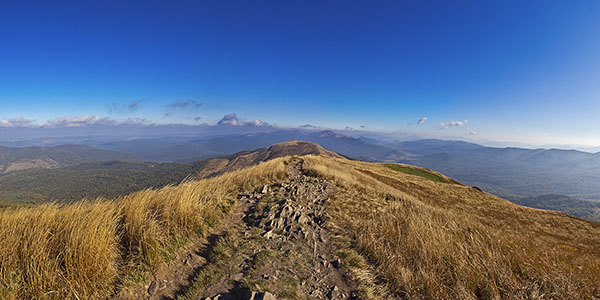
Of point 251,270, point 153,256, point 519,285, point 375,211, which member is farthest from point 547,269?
point 153,256

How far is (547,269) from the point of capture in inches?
164

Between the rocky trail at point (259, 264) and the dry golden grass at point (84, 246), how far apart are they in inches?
17.3

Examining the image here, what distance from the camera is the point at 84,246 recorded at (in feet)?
10.6

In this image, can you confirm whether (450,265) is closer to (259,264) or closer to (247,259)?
(259,264)

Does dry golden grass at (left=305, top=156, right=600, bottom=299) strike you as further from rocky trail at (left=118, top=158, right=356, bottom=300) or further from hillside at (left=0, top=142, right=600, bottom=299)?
rocky trail at (left=118, top=158, right=356, bottom=300)

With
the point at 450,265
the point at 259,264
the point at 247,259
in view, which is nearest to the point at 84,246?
the point at 247,259

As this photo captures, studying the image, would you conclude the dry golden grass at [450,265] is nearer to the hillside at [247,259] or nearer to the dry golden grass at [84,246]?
the hillside at [247,259]

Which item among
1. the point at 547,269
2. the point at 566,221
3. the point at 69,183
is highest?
the point at 547,269

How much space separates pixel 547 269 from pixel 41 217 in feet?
32.0

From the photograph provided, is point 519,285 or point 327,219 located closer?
point 519,285

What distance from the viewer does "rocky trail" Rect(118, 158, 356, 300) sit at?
11.1 feet

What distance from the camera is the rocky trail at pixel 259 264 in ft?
11.1

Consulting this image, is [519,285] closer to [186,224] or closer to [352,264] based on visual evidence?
[352,264]

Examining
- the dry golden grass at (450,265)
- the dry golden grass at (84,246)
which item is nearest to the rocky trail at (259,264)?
the dry golden grass at (84,246)
